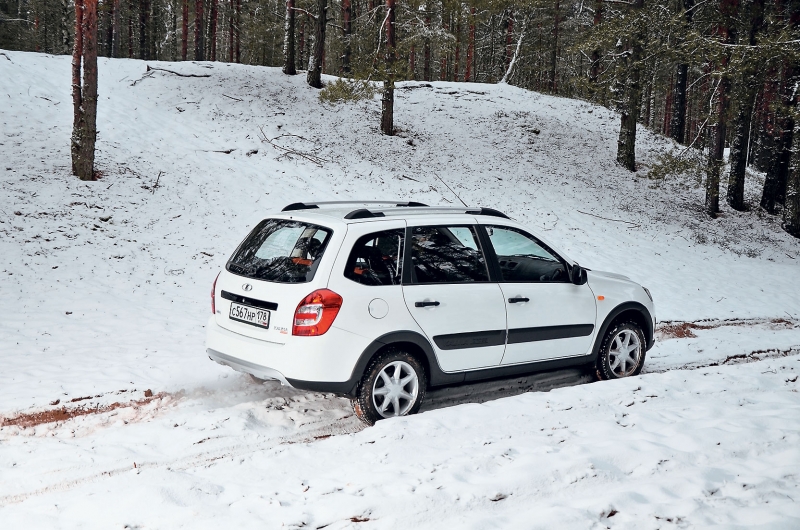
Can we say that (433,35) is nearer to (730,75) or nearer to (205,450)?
(730,75)

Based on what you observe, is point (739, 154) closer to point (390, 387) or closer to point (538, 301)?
point (538, 301)

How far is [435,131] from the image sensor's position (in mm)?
21422

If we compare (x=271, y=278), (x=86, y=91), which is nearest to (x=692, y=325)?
(x=271, y=278)

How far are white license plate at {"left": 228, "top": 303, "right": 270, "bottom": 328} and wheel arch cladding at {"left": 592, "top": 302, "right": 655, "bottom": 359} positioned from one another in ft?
11.3

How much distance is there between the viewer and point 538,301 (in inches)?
245

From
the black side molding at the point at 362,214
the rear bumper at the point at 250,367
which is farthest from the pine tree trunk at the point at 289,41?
the rear bumper at the point at 250,367

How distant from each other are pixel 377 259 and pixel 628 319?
10.5 ft

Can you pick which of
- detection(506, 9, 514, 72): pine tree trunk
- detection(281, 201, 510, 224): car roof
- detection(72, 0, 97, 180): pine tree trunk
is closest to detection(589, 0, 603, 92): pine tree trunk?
detection(506, 9, 514, 72): pine tree trunk

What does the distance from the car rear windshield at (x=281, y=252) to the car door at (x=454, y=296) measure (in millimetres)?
810

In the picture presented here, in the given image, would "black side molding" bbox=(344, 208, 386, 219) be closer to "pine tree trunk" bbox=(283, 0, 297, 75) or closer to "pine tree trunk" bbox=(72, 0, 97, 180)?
"pine tree trunk" bbox=(72, 0, 97, 180)

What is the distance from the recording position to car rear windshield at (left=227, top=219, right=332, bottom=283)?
17.3 feet

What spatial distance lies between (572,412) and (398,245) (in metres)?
2.11

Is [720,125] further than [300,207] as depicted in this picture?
Yes

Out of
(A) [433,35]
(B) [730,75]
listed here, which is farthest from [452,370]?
(A) [433,35]
